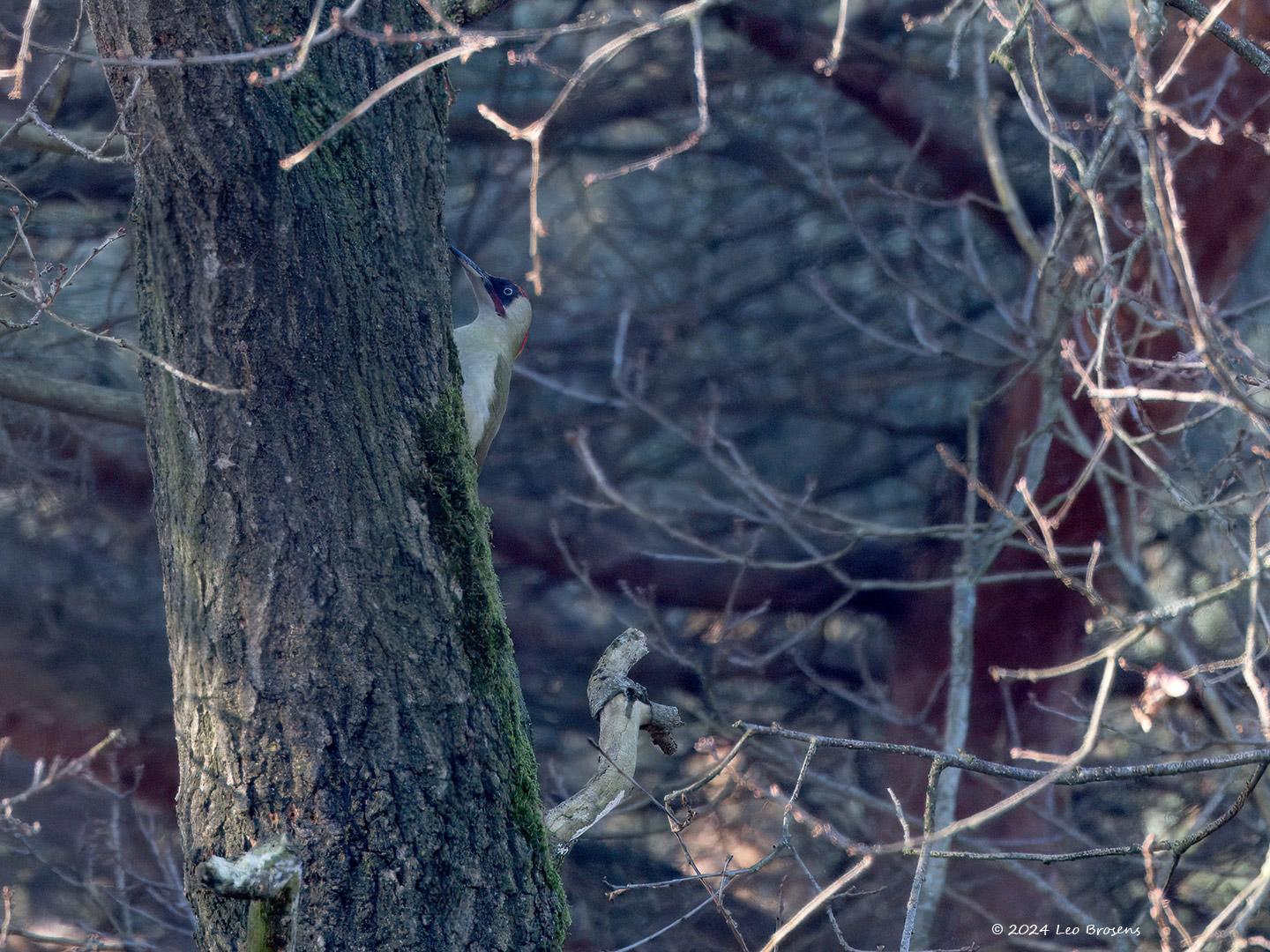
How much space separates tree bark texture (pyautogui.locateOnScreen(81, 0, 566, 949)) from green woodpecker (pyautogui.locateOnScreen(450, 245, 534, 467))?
105 cm

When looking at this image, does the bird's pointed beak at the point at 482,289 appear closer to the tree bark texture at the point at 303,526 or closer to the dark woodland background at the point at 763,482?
the dark woodland background at the point at 763,482

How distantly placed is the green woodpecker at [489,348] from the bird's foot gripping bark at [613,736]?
801mm

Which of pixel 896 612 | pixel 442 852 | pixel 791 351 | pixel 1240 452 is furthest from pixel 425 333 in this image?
pixel 896 612

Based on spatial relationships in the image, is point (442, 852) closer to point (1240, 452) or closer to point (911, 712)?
point (1240, 452)

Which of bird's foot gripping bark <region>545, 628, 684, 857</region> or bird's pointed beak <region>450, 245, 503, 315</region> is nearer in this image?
bird's foot gripping bark <region>545, 628, 684, 857</region>

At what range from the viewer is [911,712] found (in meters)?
6.79

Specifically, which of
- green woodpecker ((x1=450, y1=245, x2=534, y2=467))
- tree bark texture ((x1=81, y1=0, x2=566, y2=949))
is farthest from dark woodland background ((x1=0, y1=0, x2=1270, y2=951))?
tree bark texture ((x1=81, y1=0, x2=566, y2=949))

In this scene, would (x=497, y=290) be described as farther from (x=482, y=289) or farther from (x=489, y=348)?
(x=489, y=348)

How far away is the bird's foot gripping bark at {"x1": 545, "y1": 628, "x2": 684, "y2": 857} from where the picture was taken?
2611 mm

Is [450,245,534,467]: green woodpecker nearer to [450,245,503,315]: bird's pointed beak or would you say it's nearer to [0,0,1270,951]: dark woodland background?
[450,245,503,315]: bird's pointed beak

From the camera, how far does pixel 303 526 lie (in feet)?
7.26

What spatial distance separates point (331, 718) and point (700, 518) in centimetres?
506

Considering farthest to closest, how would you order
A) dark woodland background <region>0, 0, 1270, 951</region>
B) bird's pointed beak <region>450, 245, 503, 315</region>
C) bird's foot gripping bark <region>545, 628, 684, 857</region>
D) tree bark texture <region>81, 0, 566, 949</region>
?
1. dark woodland background <region>0, 0, 1270, 951</region>
2. bird's pointed beak <region>450, 245, 503, 315</region>
3. bird's foot gripping bark <region>545, 628, 684, 857</region>
4. tree bark texture <region>81, 0, 566, 949</region>

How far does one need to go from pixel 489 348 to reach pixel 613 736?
1.95 meters
